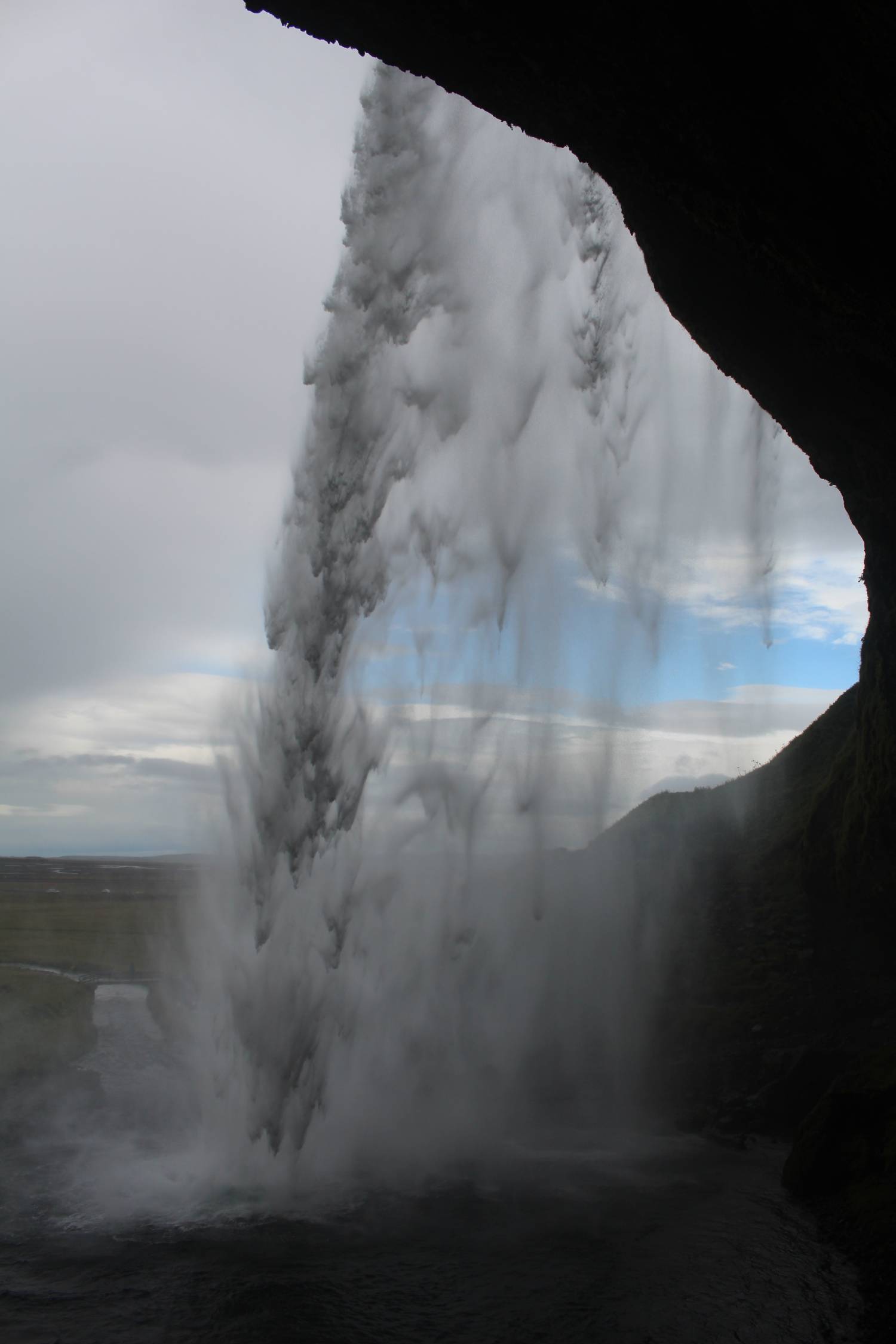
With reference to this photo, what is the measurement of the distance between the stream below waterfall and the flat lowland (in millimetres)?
9219

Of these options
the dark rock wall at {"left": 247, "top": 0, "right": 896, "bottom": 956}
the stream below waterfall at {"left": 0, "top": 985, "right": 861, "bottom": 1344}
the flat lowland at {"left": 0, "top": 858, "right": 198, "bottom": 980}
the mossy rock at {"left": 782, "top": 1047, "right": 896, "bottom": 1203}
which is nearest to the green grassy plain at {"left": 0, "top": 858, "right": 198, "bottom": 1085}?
the flat lowland at {"left": 0, "top": 858, "right": 198, "bottom": 980}

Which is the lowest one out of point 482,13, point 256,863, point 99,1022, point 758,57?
point 99,1022

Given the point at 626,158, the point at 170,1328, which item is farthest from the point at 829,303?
the point at 170,1328

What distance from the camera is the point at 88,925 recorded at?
68.0m

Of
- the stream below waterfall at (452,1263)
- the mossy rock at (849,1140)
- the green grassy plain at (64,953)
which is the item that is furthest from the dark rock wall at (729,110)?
the green grassy plain at (64,953)

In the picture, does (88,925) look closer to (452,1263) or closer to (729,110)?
(452,1263)

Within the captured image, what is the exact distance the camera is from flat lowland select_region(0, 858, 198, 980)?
168 feet

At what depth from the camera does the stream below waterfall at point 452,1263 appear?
1137 cm

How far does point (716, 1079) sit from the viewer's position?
22406mm

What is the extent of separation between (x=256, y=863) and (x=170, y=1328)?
939cm

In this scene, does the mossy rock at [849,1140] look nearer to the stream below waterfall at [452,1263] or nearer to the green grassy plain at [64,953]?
the stream below waterfall at [452,1263]

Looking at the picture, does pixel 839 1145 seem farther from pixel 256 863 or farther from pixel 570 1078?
pixel 256 863

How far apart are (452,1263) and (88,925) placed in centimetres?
6267

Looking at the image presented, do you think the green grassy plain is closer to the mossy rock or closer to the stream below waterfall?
the stream below waterfall
